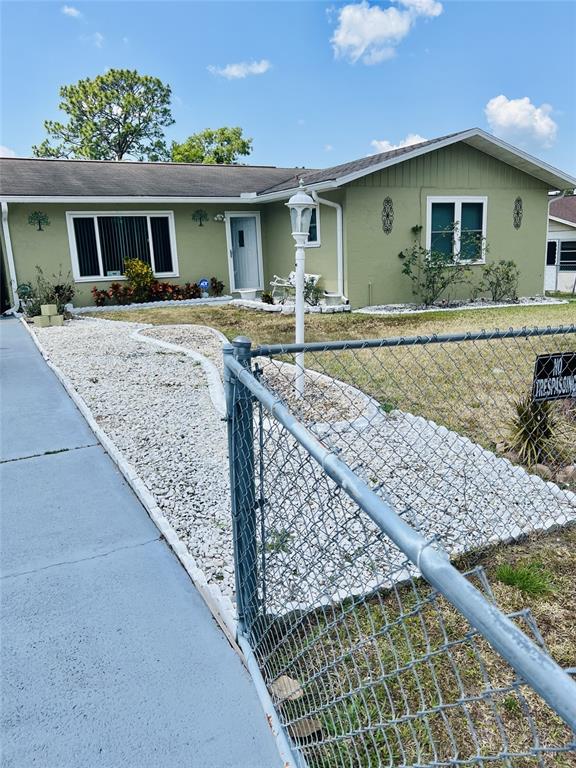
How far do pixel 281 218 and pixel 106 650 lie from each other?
1428 cm

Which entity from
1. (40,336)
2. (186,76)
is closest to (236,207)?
(40,336)

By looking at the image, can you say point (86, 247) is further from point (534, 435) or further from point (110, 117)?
point (110, 117)

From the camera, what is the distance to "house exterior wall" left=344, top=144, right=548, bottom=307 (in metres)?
13.2

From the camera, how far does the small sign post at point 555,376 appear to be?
3.06 meters

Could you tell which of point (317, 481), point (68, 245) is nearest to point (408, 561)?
point (317, 481)

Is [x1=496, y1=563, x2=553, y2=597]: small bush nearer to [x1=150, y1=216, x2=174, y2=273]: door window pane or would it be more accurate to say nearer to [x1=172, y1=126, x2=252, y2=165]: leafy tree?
[x1=150, y1=216, x2=174, y2=273]: door window pane

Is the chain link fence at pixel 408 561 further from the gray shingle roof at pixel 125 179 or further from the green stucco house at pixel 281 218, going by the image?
the gray shingle roof at pixel 125 179

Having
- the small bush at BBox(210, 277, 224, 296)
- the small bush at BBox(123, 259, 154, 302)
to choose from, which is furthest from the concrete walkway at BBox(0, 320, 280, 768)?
the small bush at BBox(210, 277, 224, 296)

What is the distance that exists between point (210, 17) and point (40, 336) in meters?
10.3

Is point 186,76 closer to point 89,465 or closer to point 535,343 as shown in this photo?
point 535,343

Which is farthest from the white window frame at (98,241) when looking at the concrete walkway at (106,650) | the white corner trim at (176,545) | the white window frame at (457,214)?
the concrete walkway at (106,650)

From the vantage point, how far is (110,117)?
36.4 meters

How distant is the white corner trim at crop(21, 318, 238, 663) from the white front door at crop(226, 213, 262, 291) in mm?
11797

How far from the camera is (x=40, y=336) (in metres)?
9.84
